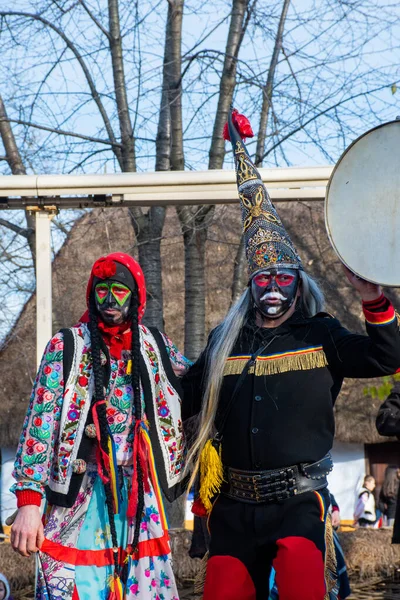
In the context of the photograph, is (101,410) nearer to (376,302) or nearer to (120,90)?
(376,302)

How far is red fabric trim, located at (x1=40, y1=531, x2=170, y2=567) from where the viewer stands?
3.52 m

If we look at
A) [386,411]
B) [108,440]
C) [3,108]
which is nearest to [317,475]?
[108,440]

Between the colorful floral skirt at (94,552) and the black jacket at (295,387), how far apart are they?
0.43 metres

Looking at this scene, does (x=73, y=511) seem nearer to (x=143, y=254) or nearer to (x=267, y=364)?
(x=267, y=364)

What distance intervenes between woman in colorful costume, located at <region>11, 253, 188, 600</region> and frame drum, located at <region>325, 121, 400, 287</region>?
0.86 metres

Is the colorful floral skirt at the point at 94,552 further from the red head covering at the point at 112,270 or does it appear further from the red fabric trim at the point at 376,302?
the red fabric trim at the point at 376,302

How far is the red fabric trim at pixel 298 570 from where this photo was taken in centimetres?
329

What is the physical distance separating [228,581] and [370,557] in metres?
3.77

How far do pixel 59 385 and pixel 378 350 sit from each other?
1.24m

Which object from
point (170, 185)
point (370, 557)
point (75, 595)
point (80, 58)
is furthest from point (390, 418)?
point (80, 58)

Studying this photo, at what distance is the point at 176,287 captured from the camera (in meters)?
13.4

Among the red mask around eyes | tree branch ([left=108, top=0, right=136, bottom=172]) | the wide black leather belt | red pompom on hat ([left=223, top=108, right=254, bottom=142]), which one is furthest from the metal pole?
tree branch ([left=108, top=0, right=136, bottom=172])

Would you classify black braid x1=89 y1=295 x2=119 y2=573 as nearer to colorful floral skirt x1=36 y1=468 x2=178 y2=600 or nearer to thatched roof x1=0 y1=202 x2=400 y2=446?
colorful floral skirt x1=36 y1=468 x2=178 y2=600

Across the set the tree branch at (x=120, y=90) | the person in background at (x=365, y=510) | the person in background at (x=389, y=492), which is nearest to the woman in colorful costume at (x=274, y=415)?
the tree branch at (x=120, y=90)
